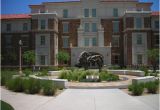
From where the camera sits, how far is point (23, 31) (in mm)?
53750

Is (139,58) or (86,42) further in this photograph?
(86,42)

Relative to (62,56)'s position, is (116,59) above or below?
below

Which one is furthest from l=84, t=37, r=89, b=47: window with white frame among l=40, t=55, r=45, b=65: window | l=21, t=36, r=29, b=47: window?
l=21, t=36, r=29, b=47: window

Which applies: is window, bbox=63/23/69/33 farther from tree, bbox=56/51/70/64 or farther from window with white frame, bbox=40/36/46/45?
tree, bbox=56/51/70/64

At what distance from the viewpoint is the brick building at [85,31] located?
49281 mm

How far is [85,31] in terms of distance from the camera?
53156 mm

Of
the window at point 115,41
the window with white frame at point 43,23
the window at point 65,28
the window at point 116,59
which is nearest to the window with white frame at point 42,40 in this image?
the window with white frame at point 43,23

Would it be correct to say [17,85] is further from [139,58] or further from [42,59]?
[139,58]

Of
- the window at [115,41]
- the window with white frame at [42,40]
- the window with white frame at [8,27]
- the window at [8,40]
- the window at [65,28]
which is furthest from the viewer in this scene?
the window with white frame at [8,27]

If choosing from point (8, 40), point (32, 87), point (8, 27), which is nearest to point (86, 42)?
point (8, 40)

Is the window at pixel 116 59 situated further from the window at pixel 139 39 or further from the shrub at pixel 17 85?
the shrub at pixel 17 85

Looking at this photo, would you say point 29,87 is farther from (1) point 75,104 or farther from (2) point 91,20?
(2) point 91,20

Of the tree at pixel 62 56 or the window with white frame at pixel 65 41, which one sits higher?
the window with white frame at pixel 65 41

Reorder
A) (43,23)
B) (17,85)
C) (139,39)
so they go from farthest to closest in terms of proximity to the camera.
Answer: (43,23) → (139,39) → (17,85)
